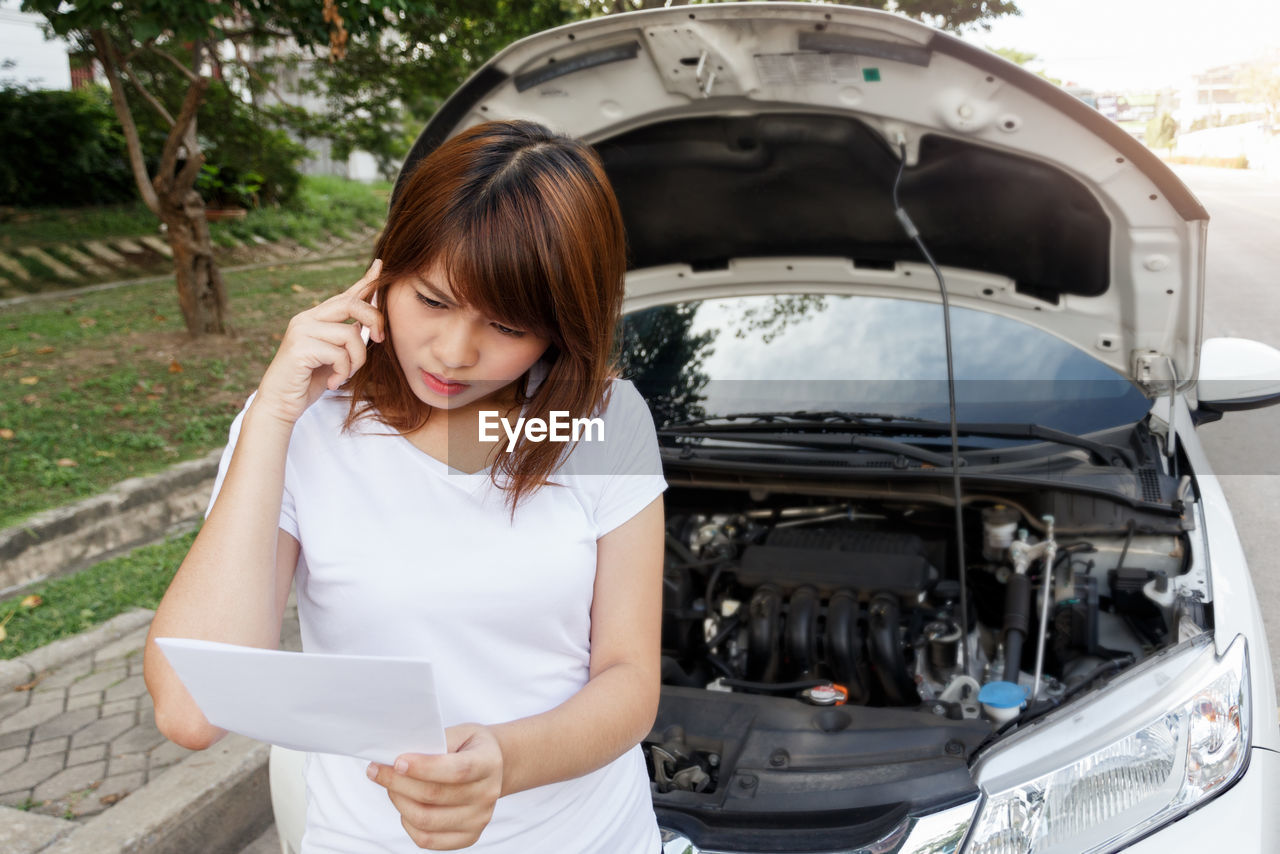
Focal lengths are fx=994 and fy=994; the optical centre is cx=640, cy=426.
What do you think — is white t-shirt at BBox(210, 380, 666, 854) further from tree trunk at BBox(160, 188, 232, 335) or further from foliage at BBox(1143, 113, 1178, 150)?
tree trunk at BBox(160, 188, 232, 335)

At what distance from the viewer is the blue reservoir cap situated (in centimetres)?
205

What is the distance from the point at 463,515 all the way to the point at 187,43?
240 inches

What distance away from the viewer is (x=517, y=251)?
1.21 m

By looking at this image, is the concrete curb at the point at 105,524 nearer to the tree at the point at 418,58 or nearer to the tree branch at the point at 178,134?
the tree branch at the point at 178,134

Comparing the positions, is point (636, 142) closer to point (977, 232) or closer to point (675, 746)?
point (977, 232)

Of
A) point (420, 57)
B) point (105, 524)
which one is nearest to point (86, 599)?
point (105, 524)

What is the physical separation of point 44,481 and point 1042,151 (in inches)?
191

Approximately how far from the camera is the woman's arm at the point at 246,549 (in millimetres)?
1151

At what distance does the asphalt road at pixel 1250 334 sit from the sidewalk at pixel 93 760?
3.13 metres

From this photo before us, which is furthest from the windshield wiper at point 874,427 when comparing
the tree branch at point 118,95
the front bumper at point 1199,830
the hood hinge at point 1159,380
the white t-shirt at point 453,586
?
the tree branch at point 118,95

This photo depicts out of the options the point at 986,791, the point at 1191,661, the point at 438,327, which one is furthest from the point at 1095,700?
the point at 438,327

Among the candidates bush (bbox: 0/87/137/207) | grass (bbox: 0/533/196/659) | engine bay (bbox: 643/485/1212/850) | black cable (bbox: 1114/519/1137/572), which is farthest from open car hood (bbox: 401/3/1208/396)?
bush (bbox: 0/87/137/207)

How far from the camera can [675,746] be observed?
2.02 metres

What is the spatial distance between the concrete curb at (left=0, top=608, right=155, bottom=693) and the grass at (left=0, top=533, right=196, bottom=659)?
0.16 ft
